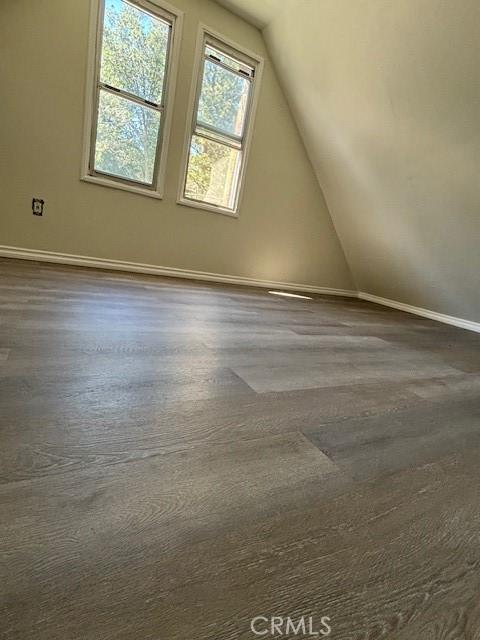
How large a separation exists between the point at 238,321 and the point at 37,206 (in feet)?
6.95

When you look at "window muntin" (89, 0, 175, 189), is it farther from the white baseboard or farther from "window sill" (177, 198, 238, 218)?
the white baseboard

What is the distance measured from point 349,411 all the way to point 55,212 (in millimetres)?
2958

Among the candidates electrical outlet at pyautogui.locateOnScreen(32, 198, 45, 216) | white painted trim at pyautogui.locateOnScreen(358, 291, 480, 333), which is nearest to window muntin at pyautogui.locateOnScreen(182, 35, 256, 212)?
electrical outlet at pyautogui.locateOnScreen(32, 198, 45, 216)

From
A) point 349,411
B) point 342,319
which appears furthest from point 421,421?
point 342,319

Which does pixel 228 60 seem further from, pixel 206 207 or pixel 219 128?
pixel 206 207

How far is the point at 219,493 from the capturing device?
66 centimetres

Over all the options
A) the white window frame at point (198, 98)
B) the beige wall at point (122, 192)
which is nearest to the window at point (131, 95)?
the beige wall at point (122, 192)

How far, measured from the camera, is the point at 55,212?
294cm

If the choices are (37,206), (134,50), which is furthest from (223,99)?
(37,206)

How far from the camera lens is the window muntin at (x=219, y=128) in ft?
10.7

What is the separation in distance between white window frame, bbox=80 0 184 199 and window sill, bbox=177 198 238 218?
238mm

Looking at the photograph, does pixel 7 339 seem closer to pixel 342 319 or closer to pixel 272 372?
pixel 272 372

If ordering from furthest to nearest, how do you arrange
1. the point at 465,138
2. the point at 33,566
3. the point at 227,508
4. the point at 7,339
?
the point at 465,138 < the point at 7,339 < the point at 227,508 < the point at 33,566

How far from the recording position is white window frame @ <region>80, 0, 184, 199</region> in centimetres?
278
